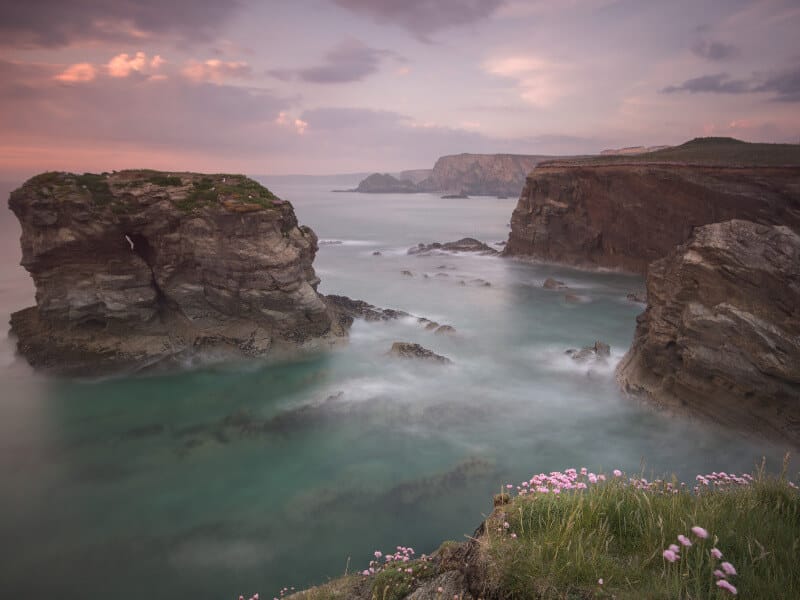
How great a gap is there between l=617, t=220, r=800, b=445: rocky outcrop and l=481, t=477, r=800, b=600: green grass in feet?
35.0

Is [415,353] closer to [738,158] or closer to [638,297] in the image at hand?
[638,297]

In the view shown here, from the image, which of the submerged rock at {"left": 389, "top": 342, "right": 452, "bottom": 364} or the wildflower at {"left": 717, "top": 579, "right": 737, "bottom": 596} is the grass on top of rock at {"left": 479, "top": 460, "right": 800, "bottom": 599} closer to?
the wildflower at {"left": 717, "top": 579, "right": 737, "bottom": 596}

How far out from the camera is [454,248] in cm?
5753

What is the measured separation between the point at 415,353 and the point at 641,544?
17742mm

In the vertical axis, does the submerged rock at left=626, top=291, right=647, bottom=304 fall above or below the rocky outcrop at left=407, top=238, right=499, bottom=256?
below

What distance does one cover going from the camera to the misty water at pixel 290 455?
35.3ft

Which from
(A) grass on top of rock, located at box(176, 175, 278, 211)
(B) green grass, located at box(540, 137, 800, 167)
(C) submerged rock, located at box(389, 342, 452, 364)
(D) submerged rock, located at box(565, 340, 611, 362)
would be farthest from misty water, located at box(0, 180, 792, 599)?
(B) green grass, located at box(540, 137, 800, 167)

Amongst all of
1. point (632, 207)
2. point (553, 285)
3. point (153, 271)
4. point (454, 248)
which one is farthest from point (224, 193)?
point (454, 248)

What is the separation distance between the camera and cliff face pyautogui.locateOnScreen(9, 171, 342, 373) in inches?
794

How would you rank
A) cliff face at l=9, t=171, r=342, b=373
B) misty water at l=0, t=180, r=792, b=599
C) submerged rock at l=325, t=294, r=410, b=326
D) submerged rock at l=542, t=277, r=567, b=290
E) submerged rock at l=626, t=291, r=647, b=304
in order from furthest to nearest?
submerged rock at l=542, t=277, r=567, b=290 → submerged rock at l=626, t=291, r=647, b=304 → submerged rock at l=325, t=294, r=410, b=326 → cliff face at l=9, t=171, r=342, b=373 → misty water at l=0, t=180, r=792, b=599

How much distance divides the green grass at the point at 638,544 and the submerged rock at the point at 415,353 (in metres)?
16.4

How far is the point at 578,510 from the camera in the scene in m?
4.80


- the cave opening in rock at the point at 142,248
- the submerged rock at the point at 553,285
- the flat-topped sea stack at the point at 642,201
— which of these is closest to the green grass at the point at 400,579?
the cave opening in rock at the point at 142,248

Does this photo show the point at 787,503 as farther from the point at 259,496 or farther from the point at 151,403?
the point at 151,403
